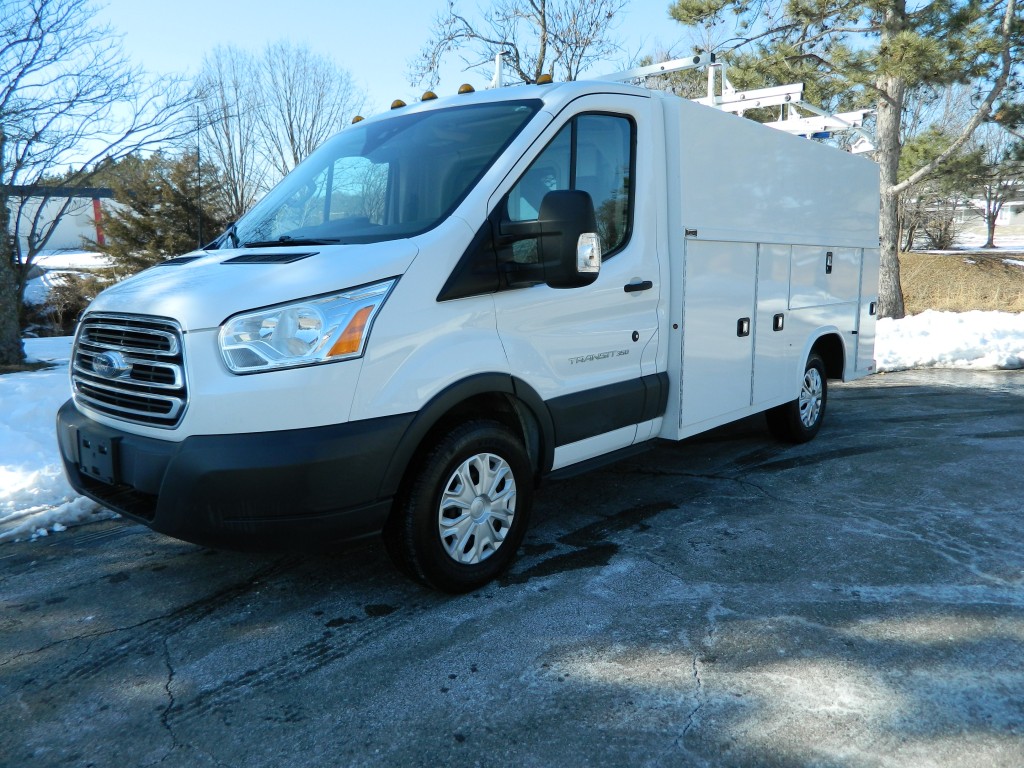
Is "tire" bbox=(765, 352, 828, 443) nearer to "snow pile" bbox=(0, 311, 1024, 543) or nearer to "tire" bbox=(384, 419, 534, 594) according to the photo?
"tire" bbox=(384, 419, 534, 594)

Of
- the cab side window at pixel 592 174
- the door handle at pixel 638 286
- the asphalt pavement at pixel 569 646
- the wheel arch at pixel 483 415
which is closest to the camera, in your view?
the asphalt pavement at pixel 569 646

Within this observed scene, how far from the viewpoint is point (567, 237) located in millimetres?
3508

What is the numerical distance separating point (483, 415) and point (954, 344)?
371 inches

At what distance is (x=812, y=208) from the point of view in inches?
237

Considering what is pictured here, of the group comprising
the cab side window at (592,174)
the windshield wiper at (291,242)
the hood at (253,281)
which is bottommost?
the hood at (253,281)

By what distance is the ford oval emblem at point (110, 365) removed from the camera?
3312 millimetres

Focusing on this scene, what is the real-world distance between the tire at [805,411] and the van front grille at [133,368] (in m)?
4.69

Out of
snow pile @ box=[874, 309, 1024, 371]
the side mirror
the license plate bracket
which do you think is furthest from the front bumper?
snow pile @ box=[874, 309, 1024, 371]

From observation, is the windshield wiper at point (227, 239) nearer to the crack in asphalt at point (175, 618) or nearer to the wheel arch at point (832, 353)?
the crack in asphalt at point (175, 618)

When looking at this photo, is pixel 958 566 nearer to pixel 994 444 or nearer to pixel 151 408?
pixel 994 444

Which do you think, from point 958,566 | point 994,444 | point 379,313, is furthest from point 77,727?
point 994,444

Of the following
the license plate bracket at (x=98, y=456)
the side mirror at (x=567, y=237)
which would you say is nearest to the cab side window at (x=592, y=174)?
the side mirror at (x=567, y=237)

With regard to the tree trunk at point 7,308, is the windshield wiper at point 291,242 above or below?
above

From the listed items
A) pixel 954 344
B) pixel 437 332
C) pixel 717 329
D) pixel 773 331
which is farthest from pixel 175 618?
pixel 954 344
